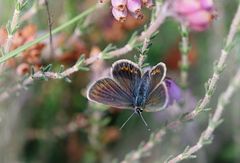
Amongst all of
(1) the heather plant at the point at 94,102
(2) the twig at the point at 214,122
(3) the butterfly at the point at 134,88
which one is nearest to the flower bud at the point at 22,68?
(1) the heather plant at the point at 94,102

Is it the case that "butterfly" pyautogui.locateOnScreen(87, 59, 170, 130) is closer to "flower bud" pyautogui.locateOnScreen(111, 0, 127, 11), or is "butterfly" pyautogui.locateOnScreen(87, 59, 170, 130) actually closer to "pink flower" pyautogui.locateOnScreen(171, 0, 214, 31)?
"flower bud" pyautogui.locateOnScreen(111, 0, 127, 11)

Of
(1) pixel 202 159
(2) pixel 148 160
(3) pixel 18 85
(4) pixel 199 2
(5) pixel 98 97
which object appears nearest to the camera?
(5) pixel 98 97

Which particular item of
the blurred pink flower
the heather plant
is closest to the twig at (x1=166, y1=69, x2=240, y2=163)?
the heather plant

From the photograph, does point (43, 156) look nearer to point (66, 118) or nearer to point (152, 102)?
point (66, 118)

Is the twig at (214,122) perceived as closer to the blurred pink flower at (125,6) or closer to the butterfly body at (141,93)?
the butterfly body at (141,93)

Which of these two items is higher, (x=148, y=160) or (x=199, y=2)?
(x=148, y=160)

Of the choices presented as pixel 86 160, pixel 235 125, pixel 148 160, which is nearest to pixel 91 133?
pixel 86 160

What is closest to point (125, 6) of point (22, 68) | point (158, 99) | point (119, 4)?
point (119, 4)
